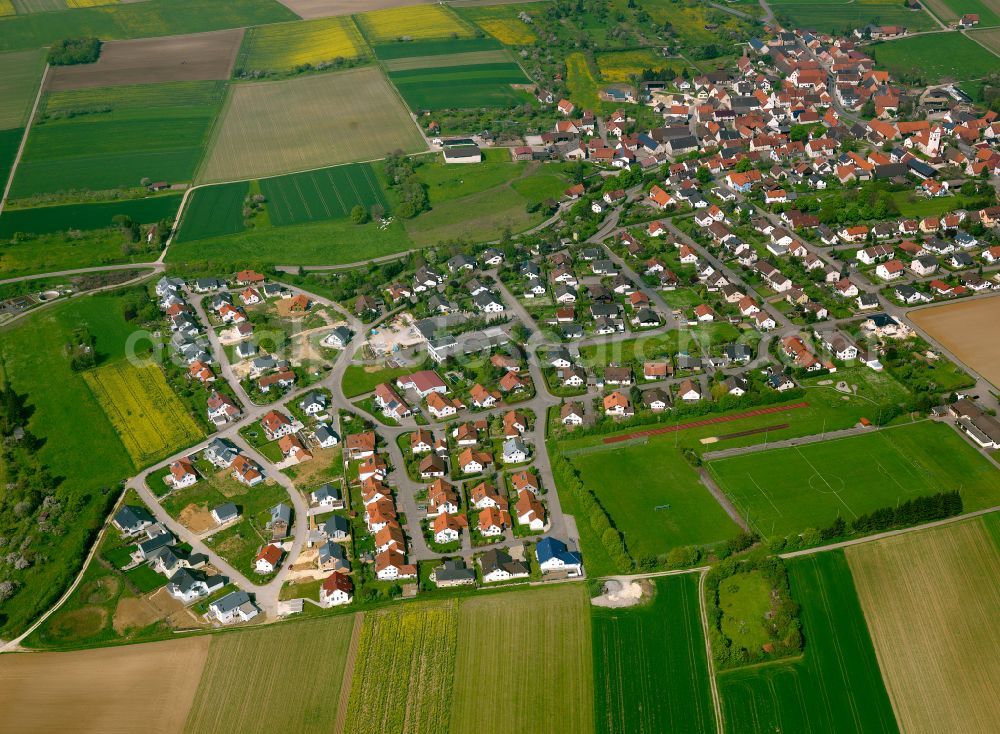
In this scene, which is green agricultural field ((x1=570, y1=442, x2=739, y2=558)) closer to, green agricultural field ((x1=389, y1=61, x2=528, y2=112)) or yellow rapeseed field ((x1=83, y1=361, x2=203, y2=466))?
yellow rapeseed field ((x1=83, y1=361, x2=203, y2=466))

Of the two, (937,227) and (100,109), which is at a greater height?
(937,227)

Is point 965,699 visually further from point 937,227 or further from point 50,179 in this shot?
point 50,179

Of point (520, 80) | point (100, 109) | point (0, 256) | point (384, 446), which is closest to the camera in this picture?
point (384, 446)

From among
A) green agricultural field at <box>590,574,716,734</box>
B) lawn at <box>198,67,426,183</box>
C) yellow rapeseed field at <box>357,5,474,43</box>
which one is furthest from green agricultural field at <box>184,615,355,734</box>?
yellow rapeseed field at <box>357,5,474,43</box>

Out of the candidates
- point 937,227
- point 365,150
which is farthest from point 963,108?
point 365,150

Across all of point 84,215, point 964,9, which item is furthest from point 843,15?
point 84,215

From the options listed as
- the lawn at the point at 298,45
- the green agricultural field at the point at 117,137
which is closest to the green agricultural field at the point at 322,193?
the green agricultural field at the point at 117,137

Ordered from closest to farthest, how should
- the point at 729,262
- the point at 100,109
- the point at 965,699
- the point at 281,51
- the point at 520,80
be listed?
the point at 965,699 < the point at 729,262 < the point at 100,109 < the point at 520,80 < the point at 281,51

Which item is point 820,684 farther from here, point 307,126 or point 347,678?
→ point 307,126
